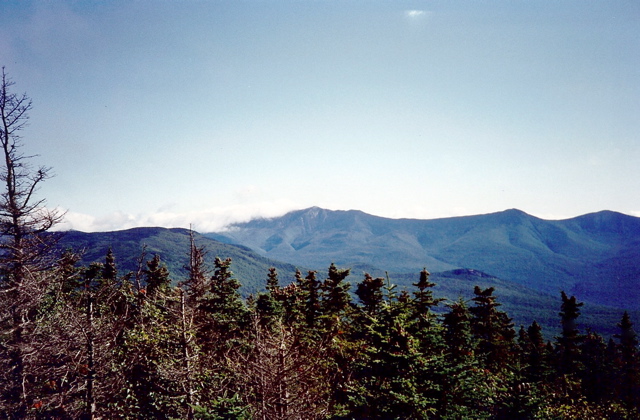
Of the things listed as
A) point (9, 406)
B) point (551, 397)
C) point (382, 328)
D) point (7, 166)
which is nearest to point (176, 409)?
point (9, 406)

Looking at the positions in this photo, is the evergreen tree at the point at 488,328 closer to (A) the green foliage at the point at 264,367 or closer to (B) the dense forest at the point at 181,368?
(A) the green foliage at the point at 264,367

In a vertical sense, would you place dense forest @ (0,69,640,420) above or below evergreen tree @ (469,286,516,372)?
above

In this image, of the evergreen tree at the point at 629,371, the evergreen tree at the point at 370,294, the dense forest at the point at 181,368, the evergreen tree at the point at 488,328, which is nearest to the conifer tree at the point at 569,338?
the evergreen tree at the point at 629,371

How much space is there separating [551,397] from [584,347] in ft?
141

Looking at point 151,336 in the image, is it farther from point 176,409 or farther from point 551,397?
point 551,397

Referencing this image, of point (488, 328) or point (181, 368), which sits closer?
point (181, 368)

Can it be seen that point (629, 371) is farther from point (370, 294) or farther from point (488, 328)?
point (370, 294)

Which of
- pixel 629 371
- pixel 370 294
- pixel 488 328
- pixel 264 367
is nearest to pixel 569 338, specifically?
pixel 629 371

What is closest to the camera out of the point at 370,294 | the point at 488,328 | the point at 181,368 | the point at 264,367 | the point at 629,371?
the point at 264,367

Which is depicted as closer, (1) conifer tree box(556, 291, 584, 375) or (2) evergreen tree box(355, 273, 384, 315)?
(2) evergreen tree box(355, 273, 384, 315)

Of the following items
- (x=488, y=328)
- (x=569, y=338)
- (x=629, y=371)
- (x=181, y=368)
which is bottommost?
(x=629, y=371)

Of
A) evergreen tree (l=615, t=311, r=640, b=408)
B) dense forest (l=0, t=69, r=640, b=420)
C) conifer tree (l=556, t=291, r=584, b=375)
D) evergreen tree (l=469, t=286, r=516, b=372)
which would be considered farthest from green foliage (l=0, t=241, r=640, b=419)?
evergreen tree (l=615, t=311, r=640, b=408)

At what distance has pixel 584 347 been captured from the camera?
5112 centimetres

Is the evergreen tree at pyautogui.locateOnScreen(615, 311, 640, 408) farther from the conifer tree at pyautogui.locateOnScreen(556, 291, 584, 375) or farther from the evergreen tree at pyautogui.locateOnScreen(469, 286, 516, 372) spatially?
the evergreen tree at pyautogui.locateOnScreen(469, 286, 516, 372)
